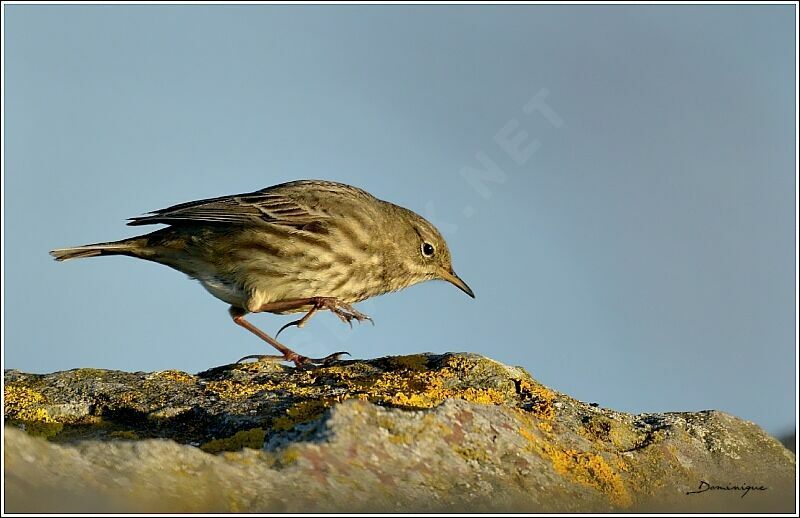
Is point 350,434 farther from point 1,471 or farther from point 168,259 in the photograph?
point 168,259

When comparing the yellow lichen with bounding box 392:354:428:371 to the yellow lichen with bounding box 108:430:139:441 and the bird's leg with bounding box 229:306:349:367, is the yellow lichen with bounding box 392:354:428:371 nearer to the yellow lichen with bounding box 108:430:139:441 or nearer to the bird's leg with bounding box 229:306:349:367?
the bird's leg with bounding box 229:306:349:367

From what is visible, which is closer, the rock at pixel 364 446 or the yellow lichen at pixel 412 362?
the rock at pixel 364 446

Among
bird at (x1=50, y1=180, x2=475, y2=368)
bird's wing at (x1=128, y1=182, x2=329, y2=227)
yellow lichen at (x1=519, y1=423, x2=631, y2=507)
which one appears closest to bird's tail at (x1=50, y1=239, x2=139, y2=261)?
bird at (x1=50, y1=180, x2=475, y2=368)

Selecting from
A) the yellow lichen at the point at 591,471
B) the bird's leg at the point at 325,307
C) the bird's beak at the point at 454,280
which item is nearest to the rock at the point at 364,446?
the yellow lichen at the point at 591,471

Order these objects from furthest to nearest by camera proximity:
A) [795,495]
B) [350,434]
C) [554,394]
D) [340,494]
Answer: [554,394] < [795,495] < [350,434] < [340,494]

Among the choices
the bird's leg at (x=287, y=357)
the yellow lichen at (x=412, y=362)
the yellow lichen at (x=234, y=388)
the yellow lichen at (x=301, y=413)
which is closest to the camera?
the yellow lichen at (x=301, y=413)

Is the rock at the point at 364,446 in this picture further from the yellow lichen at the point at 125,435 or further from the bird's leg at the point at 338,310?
the bird's leg at the point at 338,310

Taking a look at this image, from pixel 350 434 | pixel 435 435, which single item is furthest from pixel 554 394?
pixel 350 434
